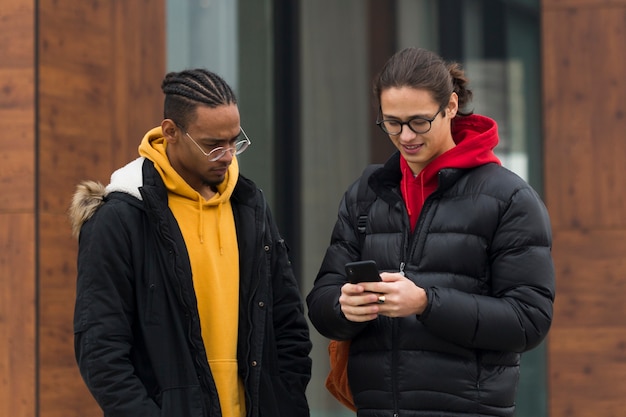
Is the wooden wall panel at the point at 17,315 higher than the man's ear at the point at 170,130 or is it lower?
lower

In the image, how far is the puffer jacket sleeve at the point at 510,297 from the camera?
11.7 feet

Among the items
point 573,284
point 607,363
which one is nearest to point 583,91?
point 573,284

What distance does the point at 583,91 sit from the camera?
297 inches

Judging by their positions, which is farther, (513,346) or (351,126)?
(351,126)

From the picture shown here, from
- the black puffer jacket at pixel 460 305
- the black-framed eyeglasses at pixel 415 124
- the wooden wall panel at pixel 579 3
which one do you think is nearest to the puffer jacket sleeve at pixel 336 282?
the black puffer jacket at pixel 460 305

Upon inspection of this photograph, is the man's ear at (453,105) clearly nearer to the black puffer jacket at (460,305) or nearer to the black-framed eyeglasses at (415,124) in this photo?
the black-framed eyeglasses at (415,124)

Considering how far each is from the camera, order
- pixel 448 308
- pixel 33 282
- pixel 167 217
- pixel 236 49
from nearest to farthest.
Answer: pixel 448 308 < pixel 167 217 < pixel 33 282 < pixel 236 49

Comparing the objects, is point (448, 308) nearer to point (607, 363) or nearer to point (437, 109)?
point (437, 109)

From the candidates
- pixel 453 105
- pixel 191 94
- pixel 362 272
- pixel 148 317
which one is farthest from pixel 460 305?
pixel 191 94

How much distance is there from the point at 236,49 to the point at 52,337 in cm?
241

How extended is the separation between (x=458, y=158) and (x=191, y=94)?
87 centimetres

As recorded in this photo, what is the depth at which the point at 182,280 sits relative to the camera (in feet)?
12.5

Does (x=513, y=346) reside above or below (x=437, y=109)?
below

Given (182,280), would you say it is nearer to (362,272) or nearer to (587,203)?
(362,272)
